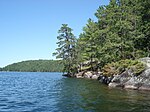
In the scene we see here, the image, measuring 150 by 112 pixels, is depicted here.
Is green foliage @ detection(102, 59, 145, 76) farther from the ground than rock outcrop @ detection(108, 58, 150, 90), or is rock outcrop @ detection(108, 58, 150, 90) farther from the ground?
green foliage @ detection(102, 59, 145, 76)

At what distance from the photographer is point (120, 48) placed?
46562 millimetres

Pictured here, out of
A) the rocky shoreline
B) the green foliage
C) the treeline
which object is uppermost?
the treeline

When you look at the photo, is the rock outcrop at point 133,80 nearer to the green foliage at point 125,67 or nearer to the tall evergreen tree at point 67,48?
the green foliage at point 125,67

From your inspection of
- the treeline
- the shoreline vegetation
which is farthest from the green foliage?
the treeline

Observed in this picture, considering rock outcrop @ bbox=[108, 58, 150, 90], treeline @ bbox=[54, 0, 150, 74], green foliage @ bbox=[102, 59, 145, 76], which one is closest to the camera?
rock outcrop @ bbox=[108, 58, 150, 90]

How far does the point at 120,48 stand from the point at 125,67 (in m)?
7.39

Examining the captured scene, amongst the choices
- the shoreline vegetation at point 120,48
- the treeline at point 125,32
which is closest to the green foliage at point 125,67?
→ the shoreline vegetation at point 120,48

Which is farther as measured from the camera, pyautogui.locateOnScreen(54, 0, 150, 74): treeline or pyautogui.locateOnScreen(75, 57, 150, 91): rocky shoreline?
pyautogui.locateOnScreen(54, 0, 150, 74): treeline

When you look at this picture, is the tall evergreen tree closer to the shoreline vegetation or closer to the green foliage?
the shoreline vegetation

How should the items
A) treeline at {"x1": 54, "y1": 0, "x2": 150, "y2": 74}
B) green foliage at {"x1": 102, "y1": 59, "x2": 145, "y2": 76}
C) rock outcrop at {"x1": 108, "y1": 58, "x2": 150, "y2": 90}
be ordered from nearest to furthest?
rock outcrop at {"x1": 108, "y1": 58, "x2": 150, "y2": 90} → green foliage at {"x1": 102, "y1": 59, "x2": 145, "y2": 76} → treeline at {"x1": 54, "y1": 0, "x2": 150, "y2": 74}

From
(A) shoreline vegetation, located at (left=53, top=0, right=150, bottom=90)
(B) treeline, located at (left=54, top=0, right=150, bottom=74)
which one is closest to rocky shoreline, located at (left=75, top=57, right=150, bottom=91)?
(A) shoreline vegetation, located at (left=53, top=0, right=150, bottom=90)

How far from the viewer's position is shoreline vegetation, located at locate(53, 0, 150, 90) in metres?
37.6

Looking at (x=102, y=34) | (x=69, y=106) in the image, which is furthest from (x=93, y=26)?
(x=69, y=106)

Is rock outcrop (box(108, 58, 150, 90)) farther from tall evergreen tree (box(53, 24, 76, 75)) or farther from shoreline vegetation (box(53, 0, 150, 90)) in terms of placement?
tall evergreen tree (box(53, 24, 76, 75))
